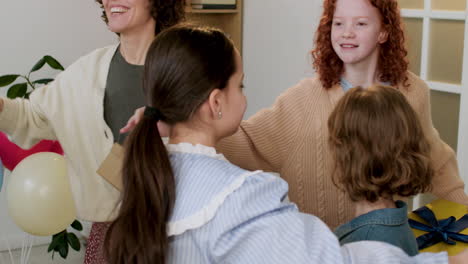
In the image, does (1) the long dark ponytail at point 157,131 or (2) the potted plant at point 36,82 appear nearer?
(1) the long dark ponytail at point 157,131

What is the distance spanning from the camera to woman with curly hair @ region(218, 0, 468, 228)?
1.82m

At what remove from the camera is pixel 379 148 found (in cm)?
137

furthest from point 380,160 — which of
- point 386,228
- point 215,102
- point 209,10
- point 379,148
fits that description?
point 209,10

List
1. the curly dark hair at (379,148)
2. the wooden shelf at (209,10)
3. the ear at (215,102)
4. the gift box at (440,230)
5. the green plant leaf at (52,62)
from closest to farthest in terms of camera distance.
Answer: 1. the ear at (215,102)
2. the curly dark hair at (379,148)
3. the gift box at (440,230)
4. the green plant leaf at (52,62)
5. the wooden shelf at (209,10)

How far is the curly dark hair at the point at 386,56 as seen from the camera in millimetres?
1843

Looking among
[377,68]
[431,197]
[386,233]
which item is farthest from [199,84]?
[431,197]

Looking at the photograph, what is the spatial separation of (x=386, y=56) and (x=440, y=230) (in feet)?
1.73

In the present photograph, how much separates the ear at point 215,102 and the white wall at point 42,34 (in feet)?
9.16

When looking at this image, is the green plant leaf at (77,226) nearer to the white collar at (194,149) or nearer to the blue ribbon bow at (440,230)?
the blue ribbon bow at (440,230)

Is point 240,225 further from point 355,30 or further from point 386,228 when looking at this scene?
point 355,30

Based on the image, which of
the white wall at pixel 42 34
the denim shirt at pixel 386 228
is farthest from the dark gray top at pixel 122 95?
the white wall at pixel 42 34

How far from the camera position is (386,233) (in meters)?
1.38

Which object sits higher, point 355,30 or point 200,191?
point 355,30

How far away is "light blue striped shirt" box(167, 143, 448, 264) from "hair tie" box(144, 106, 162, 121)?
0.10m
